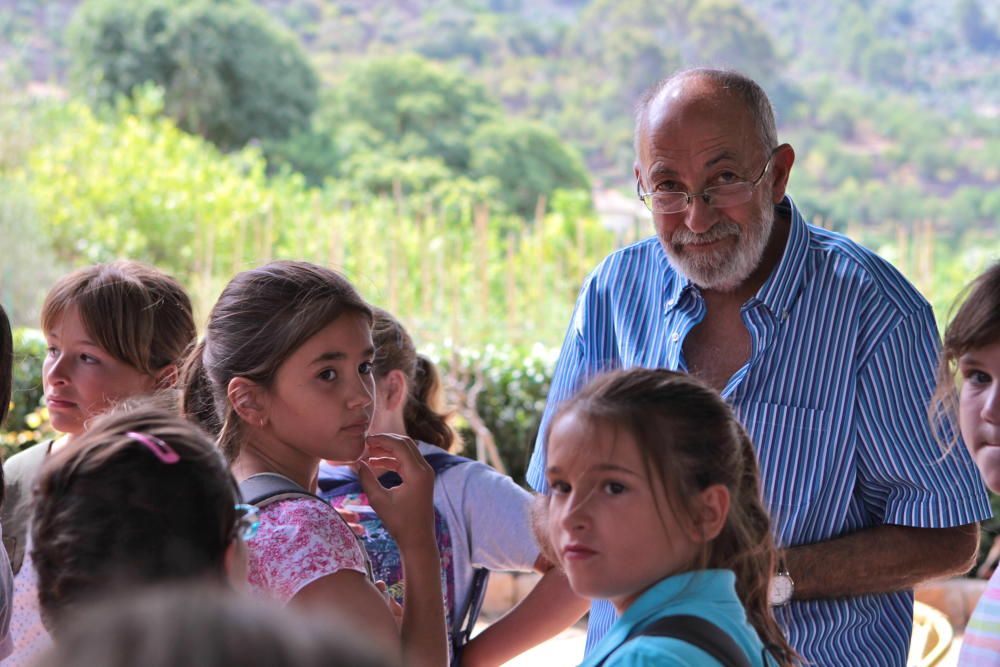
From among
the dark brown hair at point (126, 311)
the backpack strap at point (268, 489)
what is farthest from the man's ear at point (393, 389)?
the backpack strap at point (268, 489)

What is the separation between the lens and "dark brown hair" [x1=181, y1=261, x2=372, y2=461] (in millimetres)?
1838

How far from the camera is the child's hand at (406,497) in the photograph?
1.78 m

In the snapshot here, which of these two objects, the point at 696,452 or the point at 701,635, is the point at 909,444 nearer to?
the point at 696,452

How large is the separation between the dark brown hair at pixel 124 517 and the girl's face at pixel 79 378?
1055 mm

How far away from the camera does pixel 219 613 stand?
68 cm

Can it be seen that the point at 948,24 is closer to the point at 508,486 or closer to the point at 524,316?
the point at 524,316

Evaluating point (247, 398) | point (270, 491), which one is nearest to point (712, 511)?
point (270, 491)

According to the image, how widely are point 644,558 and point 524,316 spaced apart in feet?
23.0

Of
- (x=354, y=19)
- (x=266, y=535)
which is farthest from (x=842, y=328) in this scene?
(x=354, y=19)

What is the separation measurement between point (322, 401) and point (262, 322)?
0.50 feet

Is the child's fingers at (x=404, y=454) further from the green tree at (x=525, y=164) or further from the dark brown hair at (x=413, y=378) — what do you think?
the green tree at (x=525, y=164)

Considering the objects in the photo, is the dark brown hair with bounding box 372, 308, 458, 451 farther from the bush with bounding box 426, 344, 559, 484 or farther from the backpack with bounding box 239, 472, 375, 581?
the bush with bounding box 426, 344, 559, 484

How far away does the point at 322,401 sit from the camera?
1.84 metres

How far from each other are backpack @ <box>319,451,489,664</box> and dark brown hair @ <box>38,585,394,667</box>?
1375 mm
